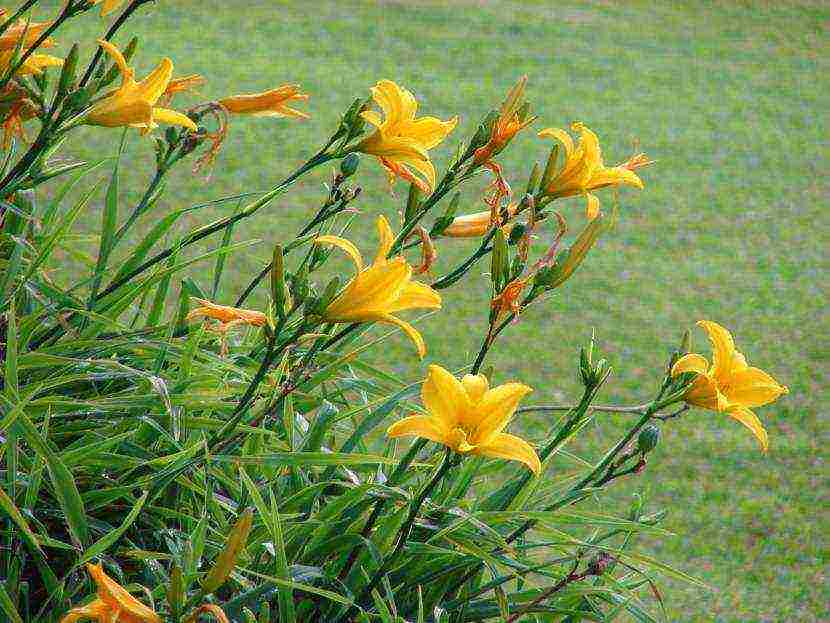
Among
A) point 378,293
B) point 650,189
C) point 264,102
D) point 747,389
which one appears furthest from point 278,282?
point 650,189

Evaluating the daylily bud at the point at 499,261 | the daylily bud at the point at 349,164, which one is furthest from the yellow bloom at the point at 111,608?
the daylily bud at the point at 349,164

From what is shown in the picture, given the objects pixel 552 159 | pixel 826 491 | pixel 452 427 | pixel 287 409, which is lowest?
pixel 826 491

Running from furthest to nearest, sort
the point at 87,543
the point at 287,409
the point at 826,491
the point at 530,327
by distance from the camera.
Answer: the point at 530,327 → the point at 826,491 → the point at 287,409 → the point at 87,543

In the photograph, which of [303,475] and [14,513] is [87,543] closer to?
[14,513]

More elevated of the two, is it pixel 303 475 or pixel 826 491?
pixel 303 475

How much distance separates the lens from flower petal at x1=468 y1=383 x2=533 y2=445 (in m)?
1.00

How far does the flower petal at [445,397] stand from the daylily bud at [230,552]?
0.22 metres

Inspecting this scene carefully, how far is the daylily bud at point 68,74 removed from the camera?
1099mm

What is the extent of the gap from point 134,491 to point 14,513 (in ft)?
0.69

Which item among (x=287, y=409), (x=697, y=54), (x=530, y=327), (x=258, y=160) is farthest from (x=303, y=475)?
(x=697, y=54)

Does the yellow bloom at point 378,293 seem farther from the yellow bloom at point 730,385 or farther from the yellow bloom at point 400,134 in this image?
the yellow bloom at point 730,385

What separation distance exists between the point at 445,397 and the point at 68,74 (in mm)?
502

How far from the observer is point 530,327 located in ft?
12.0

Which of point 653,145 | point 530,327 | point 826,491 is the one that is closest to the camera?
point 826,491
